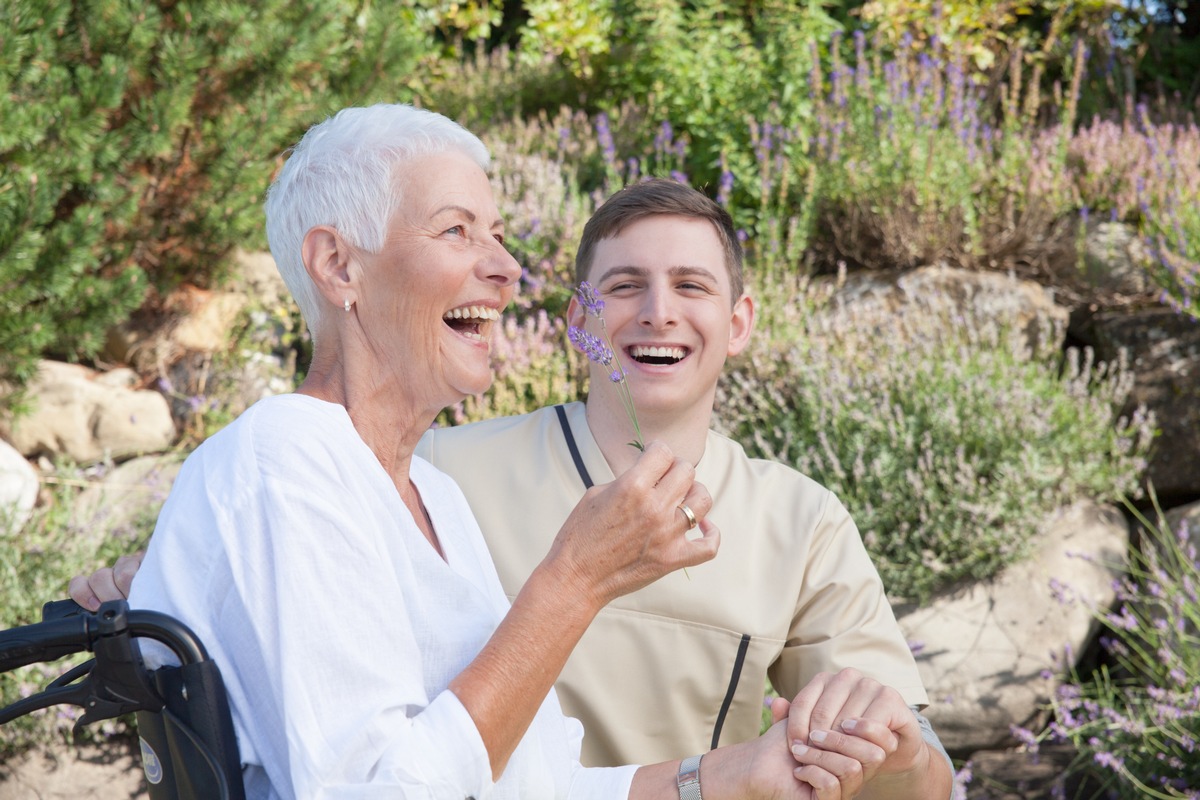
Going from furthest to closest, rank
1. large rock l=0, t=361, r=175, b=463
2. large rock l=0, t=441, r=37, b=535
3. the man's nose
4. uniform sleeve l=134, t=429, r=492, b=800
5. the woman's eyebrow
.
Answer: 1. large rock l=0, t=361, r=175, b=463
2. large rock l=0, t=441, r=37, b=535
3. the man's nose
4. the woman's eyebrow
5. uniform sleeve l=134, t=429, r=492, b=800

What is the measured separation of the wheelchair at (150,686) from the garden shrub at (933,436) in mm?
2935

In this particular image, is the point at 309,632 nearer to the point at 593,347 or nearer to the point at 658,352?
the point at 593,347

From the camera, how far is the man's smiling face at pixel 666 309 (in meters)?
2.50

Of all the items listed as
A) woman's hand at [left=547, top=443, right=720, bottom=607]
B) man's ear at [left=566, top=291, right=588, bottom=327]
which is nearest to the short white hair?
woman's hand at [left=547, top=443, right=720, bottom=607]

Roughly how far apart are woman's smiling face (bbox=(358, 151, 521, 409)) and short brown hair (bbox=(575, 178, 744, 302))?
823 millimetres

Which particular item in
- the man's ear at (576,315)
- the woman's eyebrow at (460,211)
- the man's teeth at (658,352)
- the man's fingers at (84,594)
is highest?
the woman's eyebrow at (460,211)

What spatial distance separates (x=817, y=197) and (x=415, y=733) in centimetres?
463

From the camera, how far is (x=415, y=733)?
1381 mm

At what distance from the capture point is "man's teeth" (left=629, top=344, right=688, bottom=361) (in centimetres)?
253

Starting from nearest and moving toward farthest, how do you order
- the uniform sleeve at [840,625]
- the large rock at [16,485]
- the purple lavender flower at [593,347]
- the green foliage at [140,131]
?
the purple lavender flower at [593,347] < the uniform sleeve at [840,625] < the large rock at [16,485] < the green foliage at [140,131]

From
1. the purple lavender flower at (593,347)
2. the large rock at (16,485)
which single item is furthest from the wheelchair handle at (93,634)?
the large rock at (16,485)

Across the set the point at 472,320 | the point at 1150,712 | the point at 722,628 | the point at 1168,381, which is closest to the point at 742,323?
the point at 722,628

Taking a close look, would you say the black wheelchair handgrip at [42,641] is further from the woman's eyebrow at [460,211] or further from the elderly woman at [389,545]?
the woman's eyebrow at [460,211]

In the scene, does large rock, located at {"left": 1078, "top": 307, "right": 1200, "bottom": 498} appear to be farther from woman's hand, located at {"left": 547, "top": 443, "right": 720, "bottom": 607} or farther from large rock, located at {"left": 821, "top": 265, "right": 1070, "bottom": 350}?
woman's hand, located at {"left": 547, "top": 443, "right": 720, "bottom": 607}
